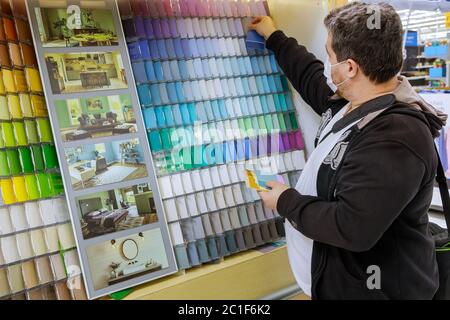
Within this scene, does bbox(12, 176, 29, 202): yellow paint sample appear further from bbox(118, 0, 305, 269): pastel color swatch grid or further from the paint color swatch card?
the paint color swatch card

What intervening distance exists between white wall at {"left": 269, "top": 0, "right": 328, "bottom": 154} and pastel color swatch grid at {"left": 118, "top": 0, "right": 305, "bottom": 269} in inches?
2.0

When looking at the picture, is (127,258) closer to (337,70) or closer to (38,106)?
(38,106)

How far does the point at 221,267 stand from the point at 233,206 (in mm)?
267

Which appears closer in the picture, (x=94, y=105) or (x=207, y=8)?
(x=94, y=105)

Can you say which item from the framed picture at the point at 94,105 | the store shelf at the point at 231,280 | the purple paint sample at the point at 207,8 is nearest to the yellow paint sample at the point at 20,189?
the framed picture at the point at 94,105

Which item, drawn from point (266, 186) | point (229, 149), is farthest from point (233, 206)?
point (266, 186)

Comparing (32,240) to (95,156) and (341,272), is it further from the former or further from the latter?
(341,272)

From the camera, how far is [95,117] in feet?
4.82

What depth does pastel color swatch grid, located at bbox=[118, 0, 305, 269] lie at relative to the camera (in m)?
1.60

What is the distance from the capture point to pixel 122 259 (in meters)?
1.46

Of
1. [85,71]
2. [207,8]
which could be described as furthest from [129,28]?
[207,8]

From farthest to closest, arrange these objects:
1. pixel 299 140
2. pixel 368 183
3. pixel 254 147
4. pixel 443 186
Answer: pixel 299 140, pixel 254 147, pixel 443 186, pixel 368 183

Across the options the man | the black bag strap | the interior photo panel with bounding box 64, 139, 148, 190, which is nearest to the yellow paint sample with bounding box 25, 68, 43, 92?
the interior photo panel with bounding box 64, 139, 148, 190

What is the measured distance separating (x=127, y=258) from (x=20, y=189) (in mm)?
450
